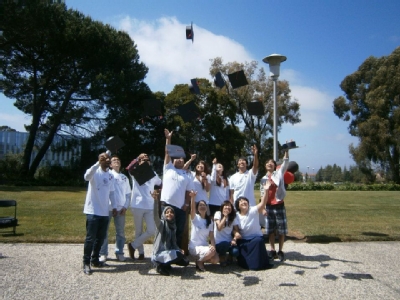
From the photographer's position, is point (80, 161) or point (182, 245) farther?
point (80, 161)

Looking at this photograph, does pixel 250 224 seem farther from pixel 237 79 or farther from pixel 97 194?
pixel 237 79

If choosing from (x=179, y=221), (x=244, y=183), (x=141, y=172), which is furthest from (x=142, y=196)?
(x=244, y=183)

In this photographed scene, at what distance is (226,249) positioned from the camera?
5.98 metres

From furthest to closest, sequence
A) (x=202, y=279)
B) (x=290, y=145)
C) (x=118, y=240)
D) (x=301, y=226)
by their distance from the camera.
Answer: (x=301, y=226) < (x=290, y=145) < (x=118, y=240) < (x=202, y=279)

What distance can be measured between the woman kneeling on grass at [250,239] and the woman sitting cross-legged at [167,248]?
3.06 ft

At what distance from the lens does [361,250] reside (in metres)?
7.12

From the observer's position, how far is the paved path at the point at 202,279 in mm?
4559

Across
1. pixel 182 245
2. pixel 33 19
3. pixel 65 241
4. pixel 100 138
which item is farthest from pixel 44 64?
pixel 182 245

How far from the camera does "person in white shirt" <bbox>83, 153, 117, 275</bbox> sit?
18.6 ft

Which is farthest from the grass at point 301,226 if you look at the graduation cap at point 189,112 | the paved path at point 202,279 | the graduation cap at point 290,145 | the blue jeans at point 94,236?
the graduation cap at point 189,112

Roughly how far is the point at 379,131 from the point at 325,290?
37.7 m

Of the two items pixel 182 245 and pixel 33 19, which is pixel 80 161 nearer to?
pixel 33 19

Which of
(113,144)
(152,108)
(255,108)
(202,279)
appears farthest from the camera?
(255,108)

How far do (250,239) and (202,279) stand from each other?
1.17 m
